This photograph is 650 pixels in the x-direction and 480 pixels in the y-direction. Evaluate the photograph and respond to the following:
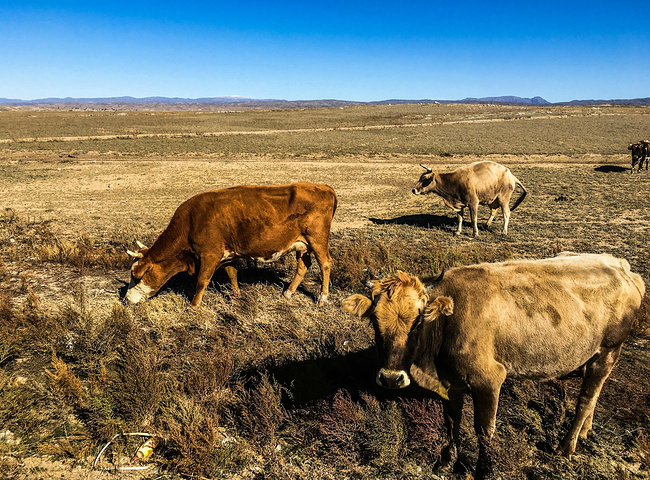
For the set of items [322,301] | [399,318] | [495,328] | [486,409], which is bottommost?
[322,301]

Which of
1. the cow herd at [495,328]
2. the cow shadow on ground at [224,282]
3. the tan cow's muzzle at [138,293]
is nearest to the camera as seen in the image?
the cow herd at [495,328]

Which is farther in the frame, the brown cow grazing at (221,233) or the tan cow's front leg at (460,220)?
the tan cow's front leg at (460,220)

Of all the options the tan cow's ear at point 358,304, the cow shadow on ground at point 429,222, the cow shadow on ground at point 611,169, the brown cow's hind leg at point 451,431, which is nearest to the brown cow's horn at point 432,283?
the tan cow's ear at point 358,304

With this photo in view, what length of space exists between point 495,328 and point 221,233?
4.41m

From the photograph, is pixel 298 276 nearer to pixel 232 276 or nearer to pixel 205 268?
pixel 232 276

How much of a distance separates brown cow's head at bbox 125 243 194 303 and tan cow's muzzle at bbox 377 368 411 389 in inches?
176

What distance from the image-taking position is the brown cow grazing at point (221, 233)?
6457mm

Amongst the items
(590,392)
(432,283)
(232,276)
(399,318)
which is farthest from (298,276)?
(590,392)

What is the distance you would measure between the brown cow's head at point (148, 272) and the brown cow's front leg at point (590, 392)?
225 inches

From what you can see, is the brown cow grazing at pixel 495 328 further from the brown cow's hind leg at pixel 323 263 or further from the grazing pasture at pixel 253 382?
the brown cow's hind leg at pixel 323 263

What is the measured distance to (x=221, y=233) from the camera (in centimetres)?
646

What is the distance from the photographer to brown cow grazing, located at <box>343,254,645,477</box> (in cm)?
335

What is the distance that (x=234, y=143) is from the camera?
Result: 45.0 m

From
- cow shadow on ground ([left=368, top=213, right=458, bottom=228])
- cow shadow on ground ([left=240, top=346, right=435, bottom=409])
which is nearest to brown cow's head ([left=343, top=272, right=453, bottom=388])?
cow shadow on ground ([left=240, top=346, right=435, bottom=409])
